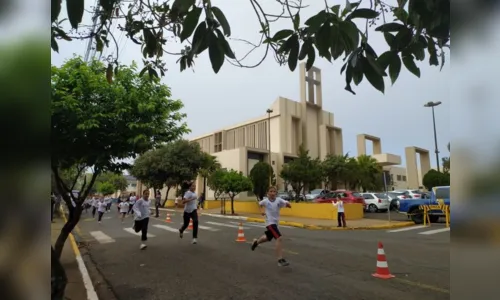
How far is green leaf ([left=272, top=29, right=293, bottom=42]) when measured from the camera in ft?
6.98

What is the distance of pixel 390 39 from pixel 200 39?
1.04 meters

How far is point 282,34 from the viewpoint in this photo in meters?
2.14

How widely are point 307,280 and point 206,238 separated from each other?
7.00m

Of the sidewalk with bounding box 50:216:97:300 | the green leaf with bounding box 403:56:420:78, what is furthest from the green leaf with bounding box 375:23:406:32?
the sidewalk with bounding box 50:216:97:300

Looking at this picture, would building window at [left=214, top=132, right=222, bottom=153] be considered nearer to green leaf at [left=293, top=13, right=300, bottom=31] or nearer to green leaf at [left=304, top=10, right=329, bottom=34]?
green leaf at [left=293, top=13, right=300, bottom=31]

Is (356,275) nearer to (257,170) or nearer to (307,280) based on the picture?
(307,280)

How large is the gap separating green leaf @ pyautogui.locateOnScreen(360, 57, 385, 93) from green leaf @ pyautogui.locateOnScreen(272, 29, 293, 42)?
0.53m

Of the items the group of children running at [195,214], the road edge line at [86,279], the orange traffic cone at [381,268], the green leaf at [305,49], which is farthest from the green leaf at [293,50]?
the group of children running at [195,214]

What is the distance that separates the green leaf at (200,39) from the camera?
5.64ft

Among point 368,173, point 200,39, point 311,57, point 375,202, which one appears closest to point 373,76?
point 311,57

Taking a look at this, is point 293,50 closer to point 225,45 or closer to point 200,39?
point 225,45

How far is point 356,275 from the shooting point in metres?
6.99

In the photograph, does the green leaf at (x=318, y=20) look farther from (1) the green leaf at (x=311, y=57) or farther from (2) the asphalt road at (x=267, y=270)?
(2) the asphalt road at (x=267, y=270)

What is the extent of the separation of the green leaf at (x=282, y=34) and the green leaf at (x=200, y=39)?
1.77 ft
